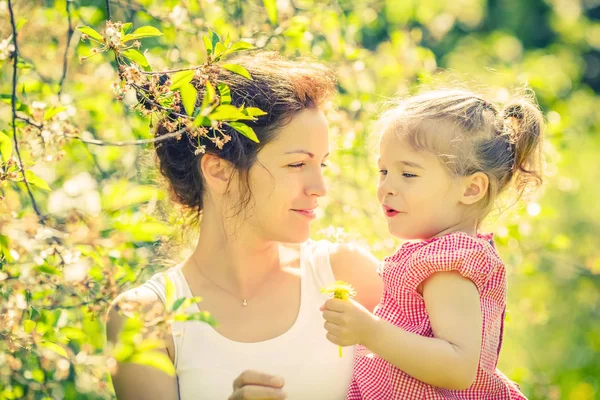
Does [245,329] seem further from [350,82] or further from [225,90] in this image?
[350,82]

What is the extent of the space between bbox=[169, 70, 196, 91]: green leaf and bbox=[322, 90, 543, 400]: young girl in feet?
2.04

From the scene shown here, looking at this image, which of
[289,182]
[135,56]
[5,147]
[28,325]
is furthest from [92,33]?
[289,182]

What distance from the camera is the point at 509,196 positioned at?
2.39 meters

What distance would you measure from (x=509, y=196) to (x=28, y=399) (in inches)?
63.5

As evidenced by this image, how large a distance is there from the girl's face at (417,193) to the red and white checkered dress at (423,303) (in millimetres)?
64

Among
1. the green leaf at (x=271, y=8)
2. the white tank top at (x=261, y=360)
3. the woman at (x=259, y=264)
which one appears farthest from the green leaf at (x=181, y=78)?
the green leaf at (x=271, y=8)

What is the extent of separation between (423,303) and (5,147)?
3.63 ft

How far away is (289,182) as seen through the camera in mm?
2266

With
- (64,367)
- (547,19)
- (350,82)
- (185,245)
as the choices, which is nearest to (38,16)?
(185,245)

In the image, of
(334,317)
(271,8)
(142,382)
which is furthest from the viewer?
(271,8)

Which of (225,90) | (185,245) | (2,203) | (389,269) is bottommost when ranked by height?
(185,245)

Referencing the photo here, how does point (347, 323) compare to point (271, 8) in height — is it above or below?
below

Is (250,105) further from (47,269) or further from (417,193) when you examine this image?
(47,269)

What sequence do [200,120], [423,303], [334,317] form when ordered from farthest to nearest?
[423,303] → [334,317] → [200,120]
